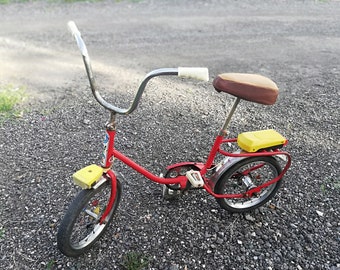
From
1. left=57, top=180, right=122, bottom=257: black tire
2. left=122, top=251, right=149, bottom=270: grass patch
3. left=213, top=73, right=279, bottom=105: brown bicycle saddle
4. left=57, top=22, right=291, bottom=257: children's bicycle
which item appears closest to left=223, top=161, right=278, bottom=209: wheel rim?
left=57, top=22, right=291, bottom=257: children's bicycle

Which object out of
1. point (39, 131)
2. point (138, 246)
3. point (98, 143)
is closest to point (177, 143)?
point (98, 143)

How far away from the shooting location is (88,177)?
220 cm

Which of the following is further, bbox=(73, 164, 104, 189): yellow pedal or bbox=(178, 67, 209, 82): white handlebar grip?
bbox=(73, 164, 104, 189): yellow pedal

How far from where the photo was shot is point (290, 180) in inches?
132

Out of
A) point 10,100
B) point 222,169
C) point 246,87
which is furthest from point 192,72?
point 10,100

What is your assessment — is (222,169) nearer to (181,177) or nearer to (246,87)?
(181,177)

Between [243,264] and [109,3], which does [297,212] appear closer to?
[243,264]

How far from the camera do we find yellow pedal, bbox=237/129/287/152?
2.57 metres

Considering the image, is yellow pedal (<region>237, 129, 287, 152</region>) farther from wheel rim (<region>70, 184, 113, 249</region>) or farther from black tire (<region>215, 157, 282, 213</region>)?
wheel rim (<region>70, 184, 113, 249</region>)

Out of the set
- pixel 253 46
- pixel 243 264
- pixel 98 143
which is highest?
pixel 253 46

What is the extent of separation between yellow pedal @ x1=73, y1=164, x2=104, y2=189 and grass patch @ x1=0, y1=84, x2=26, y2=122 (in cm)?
240

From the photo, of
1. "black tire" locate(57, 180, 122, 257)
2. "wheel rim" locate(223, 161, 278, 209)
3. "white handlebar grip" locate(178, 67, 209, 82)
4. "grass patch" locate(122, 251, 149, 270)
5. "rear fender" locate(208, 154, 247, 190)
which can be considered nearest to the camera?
"white handlebar grip" locate(178, 67, 209, 82)

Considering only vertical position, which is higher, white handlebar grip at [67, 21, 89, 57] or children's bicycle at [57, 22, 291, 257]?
white handlebar grip at [67, 21, 89, 57]

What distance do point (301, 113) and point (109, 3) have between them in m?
5.94
